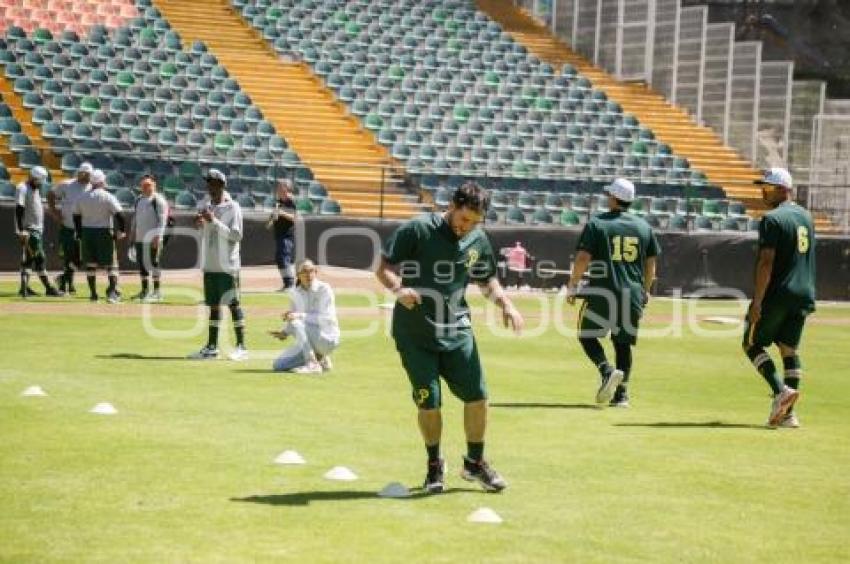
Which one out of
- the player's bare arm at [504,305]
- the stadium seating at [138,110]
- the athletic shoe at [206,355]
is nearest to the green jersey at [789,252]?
the player's bare arm at [504,305]

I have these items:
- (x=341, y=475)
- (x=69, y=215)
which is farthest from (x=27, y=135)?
(x=341, y=475)

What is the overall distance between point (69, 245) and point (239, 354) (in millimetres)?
7871

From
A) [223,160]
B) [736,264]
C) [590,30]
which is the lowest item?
[736,264]

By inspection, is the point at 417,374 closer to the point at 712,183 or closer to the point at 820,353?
the point at 820,353

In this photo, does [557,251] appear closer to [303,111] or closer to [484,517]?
[303,111]

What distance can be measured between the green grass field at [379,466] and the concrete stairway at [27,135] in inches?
462

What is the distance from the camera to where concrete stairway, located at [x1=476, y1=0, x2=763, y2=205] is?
130 ft

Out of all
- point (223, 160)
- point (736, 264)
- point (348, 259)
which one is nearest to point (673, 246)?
point (736, 264)

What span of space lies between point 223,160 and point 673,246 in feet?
31.4

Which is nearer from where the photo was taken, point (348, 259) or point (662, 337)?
point (662, 337)

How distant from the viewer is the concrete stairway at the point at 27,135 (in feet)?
96.3

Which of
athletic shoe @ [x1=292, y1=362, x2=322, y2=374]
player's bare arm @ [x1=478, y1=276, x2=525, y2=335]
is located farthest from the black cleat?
player's bare arm @ [x1=478, y1=276, x2=525, y2=335]

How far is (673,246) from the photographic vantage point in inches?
1297

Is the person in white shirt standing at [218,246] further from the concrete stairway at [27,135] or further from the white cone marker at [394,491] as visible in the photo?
the concrete stairway at [27,135]
